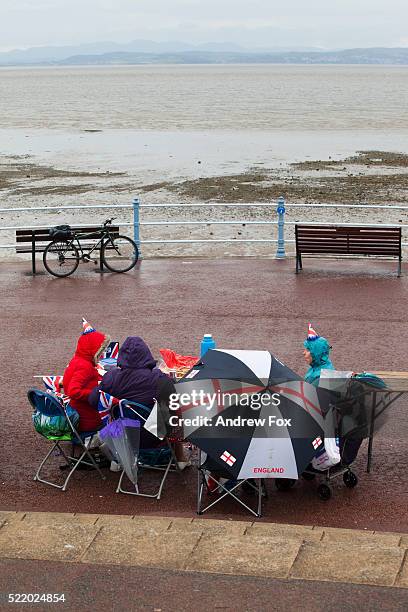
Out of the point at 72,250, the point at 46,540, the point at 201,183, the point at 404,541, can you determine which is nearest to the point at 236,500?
the point at 404,541

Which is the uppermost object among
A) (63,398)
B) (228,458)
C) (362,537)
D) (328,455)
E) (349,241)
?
(349,241)

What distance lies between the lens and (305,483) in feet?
25.4

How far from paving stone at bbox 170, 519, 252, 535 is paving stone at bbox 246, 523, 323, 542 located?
75 millimetres

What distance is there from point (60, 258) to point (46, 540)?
9.79m

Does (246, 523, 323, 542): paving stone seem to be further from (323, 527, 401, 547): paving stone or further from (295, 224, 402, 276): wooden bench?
(295, 224, 402, 276): wooden bench

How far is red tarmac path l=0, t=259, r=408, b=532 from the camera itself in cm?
739

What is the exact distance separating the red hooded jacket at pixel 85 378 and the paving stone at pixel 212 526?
134 centimetres

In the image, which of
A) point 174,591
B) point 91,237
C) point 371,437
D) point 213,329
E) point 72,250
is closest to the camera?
point 174,591

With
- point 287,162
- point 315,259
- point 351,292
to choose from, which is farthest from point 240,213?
point 287,162

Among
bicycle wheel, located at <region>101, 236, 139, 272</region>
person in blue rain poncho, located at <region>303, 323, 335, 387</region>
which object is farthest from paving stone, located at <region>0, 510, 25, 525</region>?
bicycle wheel, located at <region>101, 236, 139, 272</region>

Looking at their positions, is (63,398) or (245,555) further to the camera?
(63,398)

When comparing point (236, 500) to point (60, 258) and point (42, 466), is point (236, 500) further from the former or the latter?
point (60, 258)

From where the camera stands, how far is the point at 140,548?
653 cm

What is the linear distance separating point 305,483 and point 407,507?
89 centimetres
